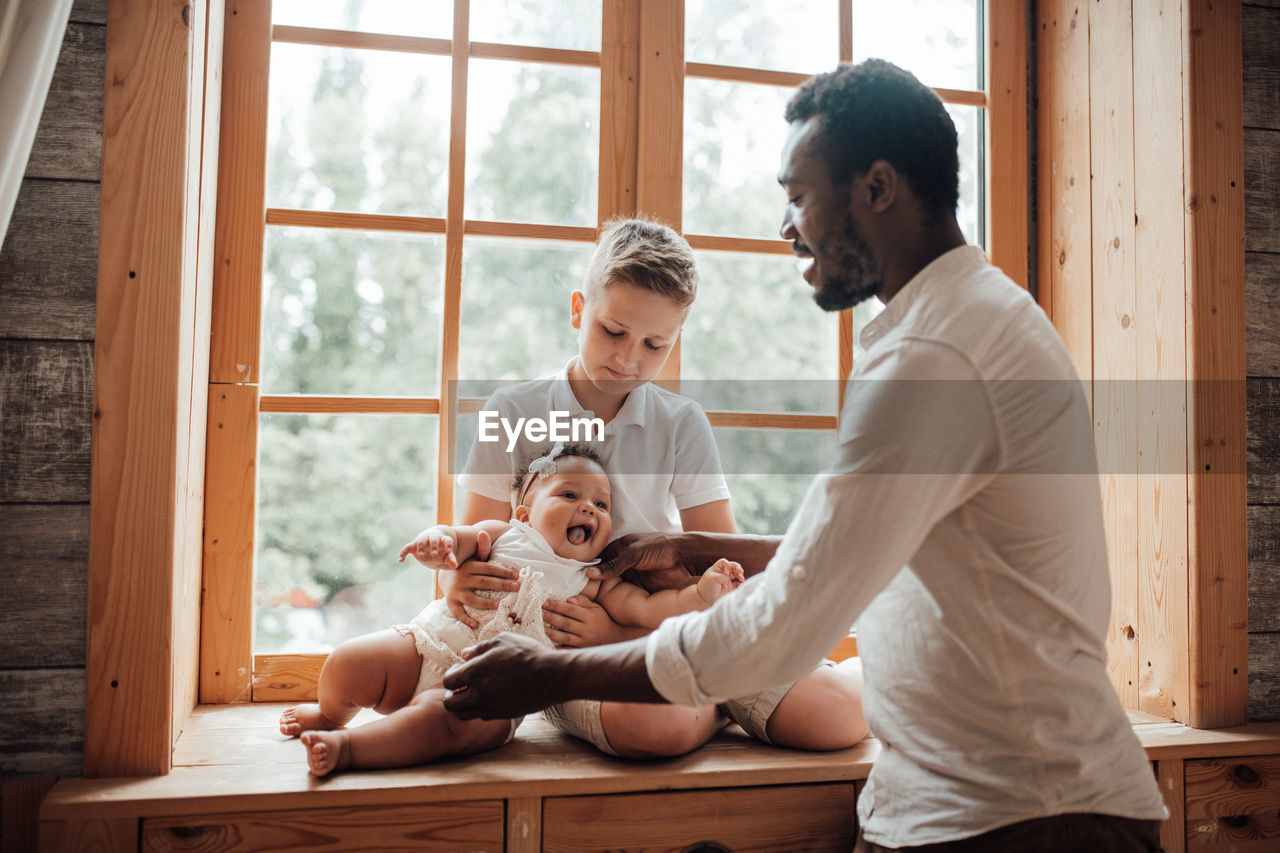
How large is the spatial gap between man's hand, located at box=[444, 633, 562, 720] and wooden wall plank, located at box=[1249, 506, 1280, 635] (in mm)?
1410

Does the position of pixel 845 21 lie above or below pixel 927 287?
above

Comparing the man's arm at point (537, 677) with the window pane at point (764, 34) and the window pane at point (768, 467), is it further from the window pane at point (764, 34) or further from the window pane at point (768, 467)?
the window pane at point (764, 34)

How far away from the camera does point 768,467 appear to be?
199 cm

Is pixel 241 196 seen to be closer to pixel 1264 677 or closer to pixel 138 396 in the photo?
pixel 138 396

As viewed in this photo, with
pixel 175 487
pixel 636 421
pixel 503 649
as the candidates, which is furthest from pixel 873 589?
pixel 175 487

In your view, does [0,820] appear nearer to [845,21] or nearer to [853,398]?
[853,398]

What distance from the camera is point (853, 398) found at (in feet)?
3.28

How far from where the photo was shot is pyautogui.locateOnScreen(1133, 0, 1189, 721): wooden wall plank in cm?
165

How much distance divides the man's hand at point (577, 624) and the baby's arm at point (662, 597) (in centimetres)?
3

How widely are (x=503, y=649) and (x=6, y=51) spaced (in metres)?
1.06

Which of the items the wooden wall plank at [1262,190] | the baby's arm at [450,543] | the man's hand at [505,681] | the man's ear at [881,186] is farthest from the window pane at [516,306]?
the wooden wall plank at [1262,190]

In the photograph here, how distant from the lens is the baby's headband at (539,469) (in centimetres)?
162

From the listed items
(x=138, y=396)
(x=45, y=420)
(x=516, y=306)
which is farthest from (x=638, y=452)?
(x=45, y=420)

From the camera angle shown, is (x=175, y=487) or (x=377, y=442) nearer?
(x=175, y=487)
